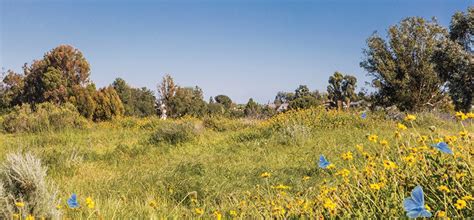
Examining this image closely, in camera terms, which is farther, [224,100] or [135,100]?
A: [224,100]

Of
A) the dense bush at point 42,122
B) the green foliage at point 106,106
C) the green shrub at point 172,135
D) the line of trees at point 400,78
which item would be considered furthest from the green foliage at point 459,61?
the green foliage at point 106,106

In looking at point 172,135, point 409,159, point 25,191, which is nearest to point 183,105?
point 172,135

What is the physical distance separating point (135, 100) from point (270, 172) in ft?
108

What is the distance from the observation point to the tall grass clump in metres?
2.72

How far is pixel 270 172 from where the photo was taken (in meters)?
5.26

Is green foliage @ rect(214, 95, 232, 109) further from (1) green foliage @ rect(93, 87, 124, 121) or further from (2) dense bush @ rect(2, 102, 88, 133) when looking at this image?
(2) dense bush @ rect(2, 102, 88, 133)

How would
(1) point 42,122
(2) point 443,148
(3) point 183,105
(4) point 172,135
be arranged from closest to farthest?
(2) point 443,148
(4) point 172,135
(1) point 42,122
(3) point 183,105

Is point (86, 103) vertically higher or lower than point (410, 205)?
higher

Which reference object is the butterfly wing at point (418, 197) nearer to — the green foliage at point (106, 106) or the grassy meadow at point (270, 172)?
the grassy meadow at point (270, 172)

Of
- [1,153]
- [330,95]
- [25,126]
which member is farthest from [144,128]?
[330,95]

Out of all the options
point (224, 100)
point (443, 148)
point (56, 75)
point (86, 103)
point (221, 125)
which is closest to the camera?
point (443, 148)

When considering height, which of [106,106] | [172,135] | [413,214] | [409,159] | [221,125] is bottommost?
[413,214]

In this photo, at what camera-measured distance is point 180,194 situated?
4105mm

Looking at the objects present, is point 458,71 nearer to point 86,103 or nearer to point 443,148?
point 443,148
